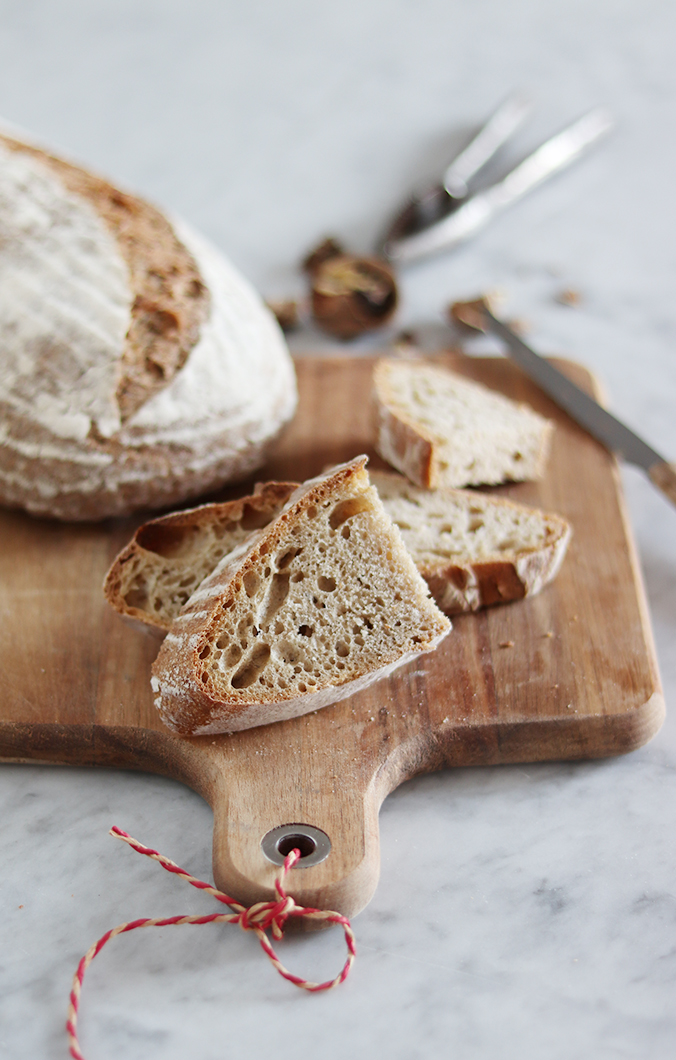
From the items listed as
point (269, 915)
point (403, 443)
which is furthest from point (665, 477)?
point (269, 915)

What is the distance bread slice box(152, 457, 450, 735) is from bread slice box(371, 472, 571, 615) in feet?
0.73

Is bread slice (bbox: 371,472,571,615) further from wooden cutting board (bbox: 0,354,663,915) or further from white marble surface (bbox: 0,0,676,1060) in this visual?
white marble surface (bbox: 0,0,676,1060)

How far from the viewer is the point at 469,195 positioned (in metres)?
3.77

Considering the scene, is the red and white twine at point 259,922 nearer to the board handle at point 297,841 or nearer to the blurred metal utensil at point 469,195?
the board handle at point 297,841

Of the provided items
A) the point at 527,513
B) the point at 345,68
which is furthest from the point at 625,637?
the point at 345,68

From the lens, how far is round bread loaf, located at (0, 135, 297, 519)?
96.4 inches

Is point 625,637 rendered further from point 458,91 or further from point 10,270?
point 458,91

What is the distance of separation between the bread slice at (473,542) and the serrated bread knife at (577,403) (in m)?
0.34

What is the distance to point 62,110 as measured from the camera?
14.6 ft

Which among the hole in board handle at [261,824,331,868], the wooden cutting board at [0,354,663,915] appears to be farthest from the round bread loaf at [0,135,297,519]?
the hole in board handle at [261,824,331,868]

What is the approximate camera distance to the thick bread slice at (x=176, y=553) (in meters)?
2.29

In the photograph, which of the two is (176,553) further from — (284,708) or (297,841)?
(297,841)

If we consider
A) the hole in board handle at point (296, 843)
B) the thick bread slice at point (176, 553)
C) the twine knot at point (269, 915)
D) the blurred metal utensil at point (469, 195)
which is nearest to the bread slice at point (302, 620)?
the thick bread slice at point (176, 553)

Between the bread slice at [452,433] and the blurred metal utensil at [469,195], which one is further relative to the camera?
the blurred metal utensil at [469,195]
